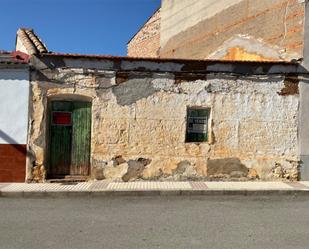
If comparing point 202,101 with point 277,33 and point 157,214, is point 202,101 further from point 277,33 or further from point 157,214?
point 157,214

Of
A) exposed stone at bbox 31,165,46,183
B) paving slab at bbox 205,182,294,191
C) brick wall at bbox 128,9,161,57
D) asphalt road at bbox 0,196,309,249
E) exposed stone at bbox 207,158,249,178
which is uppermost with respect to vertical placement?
brick wall at bbox 128,9,161,57

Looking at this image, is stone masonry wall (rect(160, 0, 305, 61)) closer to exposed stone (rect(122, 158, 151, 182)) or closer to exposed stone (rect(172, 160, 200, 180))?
exposed stone (rect(172, 160, 200, 180))

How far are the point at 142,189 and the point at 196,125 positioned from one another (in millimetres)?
2850

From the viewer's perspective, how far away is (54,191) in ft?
34.7

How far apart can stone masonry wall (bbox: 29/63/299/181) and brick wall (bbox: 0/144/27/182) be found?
12.0 inches

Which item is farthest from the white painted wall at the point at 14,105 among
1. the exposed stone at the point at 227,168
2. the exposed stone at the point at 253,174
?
the exposed stone at the point at 253,174

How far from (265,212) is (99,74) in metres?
5.78

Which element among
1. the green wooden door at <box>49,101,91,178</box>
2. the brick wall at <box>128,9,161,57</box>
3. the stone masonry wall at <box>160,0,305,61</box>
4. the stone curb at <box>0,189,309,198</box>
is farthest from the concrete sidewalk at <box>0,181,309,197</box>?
the brick wall at <box>128,9,161,57</box>

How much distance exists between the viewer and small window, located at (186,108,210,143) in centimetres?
1266

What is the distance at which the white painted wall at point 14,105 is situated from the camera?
11.9 m

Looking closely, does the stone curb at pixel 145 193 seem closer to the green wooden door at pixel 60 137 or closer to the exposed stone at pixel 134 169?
the exposed stone at pixel 134 169

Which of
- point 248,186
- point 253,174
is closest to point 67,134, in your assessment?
point 248,186

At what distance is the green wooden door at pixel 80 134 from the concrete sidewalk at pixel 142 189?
0.72 meters

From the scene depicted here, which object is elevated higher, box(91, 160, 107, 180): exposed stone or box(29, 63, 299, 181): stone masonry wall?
box(29, 63, 299, 181): stone masonry wall
